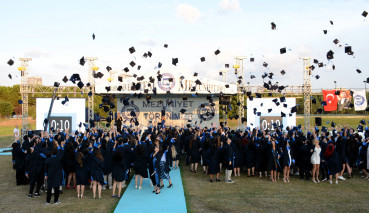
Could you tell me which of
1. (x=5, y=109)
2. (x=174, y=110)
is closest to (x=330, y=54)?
(x=174, y=110)

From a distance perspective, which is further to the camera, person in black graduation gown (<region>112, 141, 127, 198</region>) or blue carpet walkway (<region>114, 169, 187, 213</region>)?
person in black graduation gown (<region>112, 141, 127, 198</region>)

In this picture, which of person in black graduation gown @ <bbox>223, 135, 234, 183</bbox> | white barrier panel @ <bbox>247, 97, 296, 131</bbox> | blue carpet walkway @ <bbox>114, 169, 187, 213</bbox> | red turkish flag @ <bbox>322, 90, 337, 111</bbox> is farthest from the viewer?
red turkish flag @ <bbox>322, 90, 337, 111</bbox>

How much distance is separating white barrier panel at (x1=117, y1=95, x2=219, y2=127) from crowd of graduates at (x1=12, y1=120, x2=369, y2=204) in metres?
12.7

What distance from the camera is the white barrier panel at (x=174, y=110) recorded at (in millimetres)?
26047

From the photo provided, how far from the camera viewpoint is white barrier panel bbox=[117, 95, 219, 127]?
2605 cm

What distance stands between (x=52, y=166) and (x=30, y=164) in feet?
3.55

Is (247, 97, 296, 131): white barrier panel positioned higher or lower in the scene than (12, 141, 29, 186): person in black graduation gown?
higher

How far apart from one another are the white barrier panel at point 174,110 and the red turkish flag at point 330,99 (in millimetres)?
8326

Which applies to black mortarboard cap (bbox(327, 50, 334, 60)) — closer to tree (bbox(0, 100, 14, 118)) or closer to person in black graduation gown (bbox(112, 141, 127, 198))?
person in black graduation gown (bbox(112, 141, 127, 198))

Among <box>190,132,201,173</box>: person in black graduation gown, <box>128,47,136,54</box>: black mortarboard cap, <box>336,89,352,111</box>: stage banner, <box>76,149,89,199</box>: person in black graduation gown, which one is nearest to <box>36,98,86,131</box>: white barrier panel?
<box>128,47,136,54</box>: black mortarboard cap

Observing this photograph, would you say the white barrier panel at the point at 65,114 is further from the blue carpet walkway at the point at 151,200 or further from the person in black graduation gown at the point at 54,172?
the person in black graduation gown at the point at 54,172

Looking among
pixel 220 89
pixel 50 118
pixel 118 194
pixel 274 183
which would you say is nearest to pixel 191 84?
pixel 220 89

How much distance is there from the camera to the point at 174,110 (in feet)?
86.2

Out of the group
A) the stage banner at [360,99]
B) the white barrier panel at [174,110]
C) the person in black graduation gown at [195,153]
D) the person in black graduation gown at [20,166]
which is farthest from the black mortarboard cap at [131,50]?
the stage banner at [360,99]
